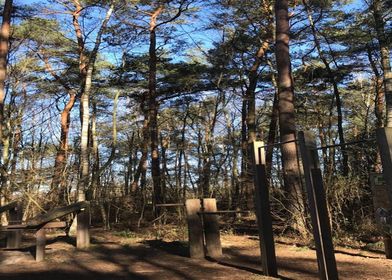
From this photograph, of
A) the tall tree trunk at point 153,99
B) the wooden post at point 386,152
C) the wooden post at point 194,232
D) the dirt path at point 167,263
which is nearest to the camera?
the wooden post at point 386,152

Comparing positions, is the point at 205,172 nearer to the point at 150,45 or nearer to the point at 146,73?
the point at 150,45

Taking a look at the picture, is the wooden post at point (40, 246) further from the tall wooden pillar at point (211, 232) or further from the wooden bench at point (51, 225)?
the tall wooden pillar at point (211, 232)

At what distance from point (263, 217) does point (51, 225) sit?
3.72 metres

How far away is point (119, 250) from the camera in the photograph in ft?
28.4

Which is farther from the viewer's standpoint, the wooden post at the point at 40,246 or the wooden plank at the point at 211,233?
the wooden plank at the point at 211,233

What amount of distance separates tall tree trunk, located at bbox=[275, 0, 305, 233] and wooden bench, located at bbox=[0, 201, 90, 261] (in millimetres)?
4208

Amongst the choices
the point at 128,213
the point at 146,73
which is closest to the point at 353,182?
the point at 128,213

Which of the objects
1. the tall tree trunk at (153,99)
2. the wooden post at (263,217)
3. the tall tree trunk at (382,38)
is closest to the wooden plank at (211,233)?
the wooden post at (263,217)

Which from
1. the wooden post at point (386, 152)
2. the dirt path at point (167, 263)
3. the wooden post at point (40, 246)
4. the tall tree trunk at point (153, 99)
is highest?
the tall tree trunk at point (153, 99)

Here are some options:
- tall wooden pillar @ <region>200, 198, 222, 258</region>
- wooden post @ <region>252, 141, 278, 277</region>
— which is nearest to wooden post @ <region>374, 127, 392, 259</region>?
wooden post @ <region>252, 141, 278, 277</region>

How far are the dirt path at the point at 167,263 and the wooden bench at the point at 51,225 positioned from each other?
0.23 m

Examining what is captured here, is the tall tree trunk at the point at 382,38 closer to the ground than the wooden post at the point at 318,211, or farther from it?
farther from it

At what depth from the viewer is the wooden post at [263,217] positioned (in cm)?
594

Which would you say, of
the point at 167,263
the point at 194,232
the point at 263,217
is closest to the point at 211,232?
the point at 194,232
